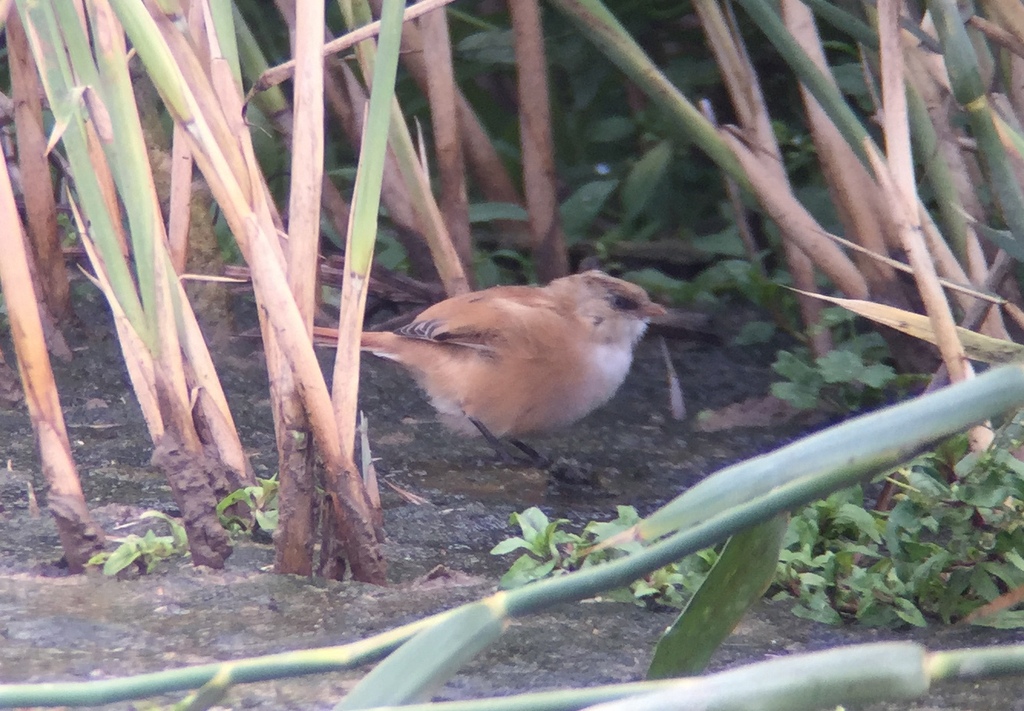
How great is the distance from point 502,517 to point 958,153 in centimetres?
137

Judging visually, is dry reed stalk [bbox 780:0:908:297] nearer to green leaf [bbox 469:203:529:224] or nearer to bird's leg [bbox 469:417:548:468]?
bird's leg [bbox 469:417:548:468]

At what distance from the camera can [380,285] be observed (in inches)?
154

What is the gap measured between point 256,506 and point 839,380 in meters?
1.60

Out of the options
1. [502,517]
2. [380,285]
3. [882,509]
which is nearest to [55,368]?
Result: [380,285]

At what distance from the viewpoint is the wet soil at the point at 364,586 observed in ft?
5.49

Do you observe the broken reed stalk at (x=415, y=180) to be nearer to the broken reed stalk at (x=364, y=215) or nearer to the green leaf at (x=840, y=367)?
the broken reed stalk at (x=364, y=215)

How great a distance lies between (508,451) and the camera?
133 inches

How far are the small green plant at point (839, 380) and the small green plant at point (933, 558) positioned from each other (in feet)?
Answer: 3.32

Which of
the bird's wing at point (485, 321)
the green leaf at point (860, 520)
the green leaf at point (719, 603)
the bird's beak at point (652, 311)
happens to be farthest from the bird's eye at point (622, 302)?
the green leaf at point (719, 603)

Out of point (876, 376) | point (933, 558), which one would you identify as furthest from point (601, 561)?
point (876, 376)

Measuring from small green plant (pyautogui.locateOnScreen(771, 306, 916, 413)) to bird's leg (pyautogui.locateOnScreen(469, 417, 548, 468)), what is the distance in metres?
0.68

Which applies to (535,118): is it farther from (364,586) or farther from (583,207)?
(364,586)

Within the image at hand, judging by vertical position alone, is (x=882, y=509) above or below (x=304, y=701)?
below

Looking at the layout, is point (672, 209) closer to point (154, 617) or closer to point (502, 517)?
point (502, 517)
